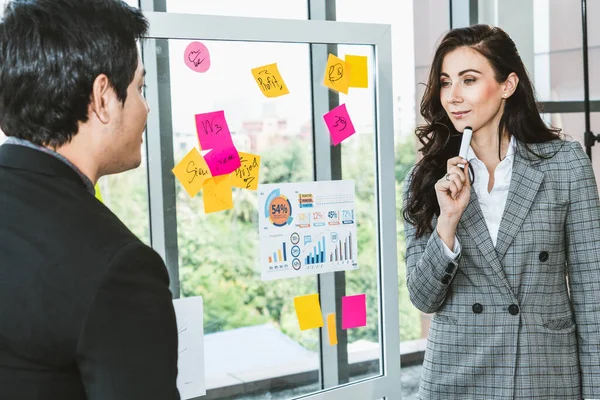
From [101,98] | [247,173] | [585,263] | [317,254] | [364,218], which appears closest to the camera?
[101,98]

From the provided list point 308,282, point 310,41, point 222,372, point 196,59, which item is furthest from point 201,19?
point 222,372

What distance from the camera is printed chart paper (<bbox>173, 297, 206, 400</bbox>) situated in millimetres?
1715

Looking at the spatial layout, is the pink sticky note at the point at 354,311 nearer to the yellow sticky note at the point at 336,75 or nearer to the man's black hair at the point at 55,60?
the yellow sticky note at the point at 336,75

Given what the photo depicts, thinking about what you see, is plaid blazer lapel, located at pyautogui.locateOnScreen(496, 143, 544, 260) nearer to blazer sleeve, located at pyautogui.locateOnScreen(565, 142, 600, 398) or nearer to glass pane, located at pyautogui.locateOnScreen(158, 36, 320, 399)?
blazer sleeve, located at pyautogui.locateOnScreen(565, 142, 600, 398)

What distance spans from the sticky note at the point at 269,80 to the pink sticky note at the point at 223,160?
0.18m

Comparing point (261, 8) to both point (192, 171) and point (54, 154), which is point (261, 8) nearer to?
point (192, 171)

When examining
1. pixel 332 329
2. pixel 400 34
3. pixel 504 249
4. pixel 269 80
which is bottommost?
pixel 332 329

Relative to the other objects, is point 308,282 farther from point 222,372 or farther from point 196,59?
point 196,59

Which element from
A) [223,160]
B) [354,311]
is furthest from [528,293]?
[223,160]

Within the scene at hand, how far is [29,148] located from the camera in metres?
0.77

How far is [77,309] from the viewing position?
0.68m

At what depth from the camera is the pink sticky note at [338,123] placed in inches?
76.9

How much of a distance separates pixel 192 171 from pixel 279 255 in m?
A: 0.33

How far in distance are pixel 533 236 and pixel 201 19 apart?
0.94 meters
